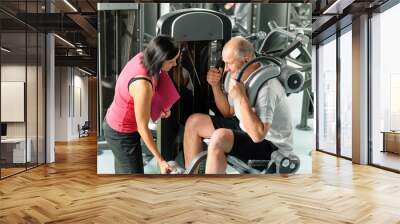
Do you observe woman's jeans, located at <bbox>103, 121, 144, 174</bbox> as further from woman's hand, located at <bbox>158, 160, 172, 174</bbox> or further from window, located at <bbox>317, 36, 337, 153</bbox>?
window, located at <bbox>317, 36, 337, 153</bbox>

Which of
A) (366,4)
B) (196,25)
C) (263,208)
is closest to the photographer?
(263,208)

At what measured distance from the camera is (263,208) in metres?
4.62

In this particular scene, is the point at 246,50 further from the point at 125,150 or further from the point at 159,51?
the point at 125,150

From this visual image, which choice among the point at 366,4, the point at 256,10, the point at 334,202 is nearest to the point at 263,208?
the point at 334,202

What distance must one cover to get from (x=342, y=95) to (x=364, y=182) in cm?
422

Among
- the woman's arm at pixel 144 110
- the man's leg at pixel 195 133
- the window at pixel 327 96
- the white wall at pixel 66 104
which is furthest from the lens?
the white wall at pixel 66 104

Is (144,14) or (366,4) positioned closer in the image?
A: (144,14)

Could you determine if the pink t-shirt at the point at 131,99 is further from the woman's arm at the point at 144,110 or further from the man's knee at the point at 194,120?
the man's knee at the point at 194,120

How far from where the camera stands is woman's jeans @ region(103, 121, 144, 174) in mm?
6637

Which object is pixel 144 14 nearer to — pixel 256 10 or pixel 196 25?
pixel 196 25

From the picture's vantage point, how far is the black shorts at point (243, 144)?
6630 mm

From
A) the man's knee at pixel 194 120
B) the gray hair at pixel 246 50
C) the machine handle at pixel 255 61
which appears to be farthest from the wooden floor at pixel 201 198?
the gray hair at pixel 246 50

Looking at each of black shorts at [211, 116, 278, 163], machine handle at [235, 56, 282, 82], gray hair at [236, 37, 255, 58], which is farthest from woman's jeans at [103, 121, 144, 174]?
gray hair at [236, 37, 255, 58]

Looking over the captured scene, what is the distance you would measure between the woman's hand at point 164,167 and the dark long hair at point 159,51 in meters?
1.46
